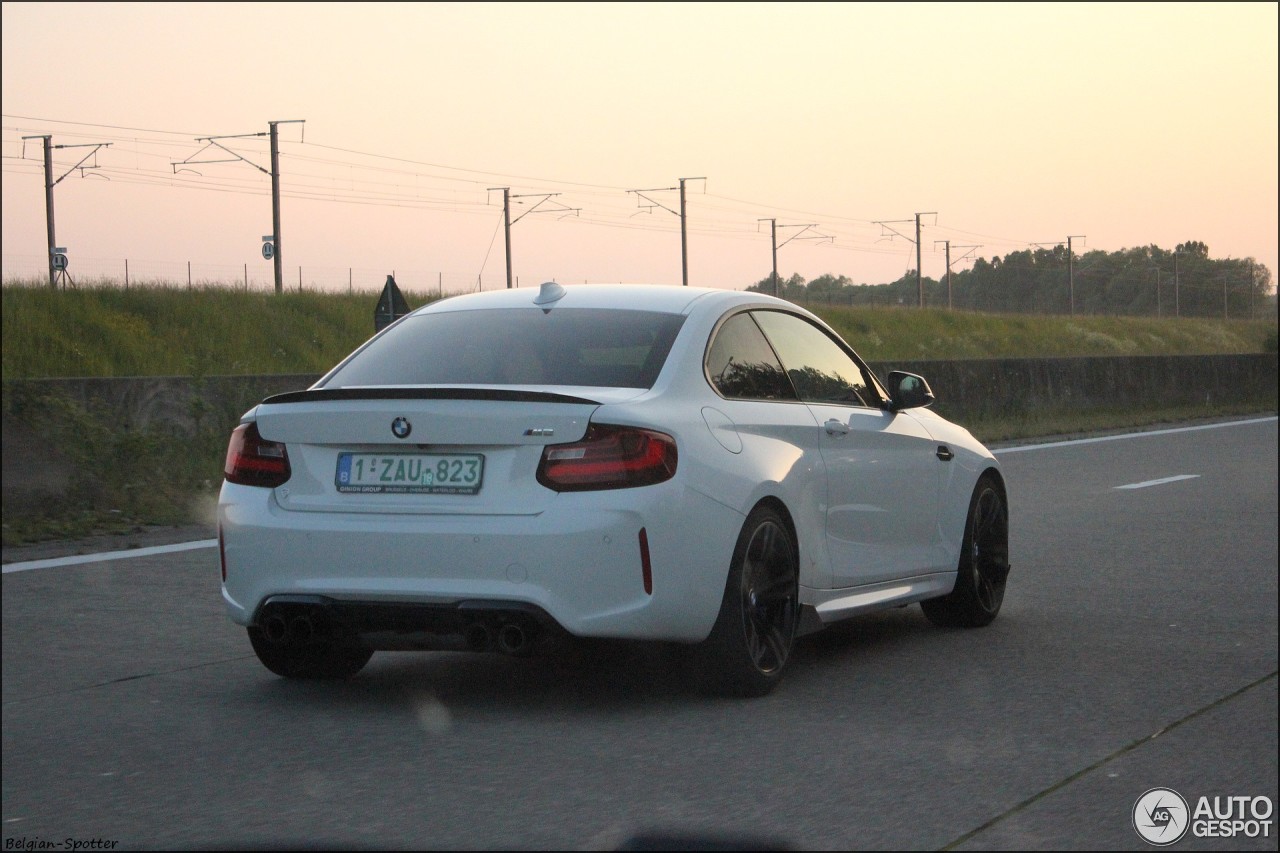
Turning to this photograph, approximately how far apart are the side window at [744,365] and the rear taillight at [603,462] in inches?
28.5

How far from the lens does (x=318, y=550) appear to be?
19.6ft

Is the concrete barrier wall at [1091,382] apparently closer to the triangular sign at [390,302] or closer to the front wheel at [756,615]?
the triangular sign at [390,302]

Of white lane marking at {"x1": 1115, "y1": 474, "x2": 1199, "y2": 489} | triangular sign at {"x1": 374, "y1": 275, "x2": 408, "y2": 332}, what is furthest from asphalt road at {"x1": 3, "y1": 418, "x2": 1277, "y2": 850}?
triangular sign at {"x1": 374, "y1": 275, "x2": 408, "y2": 332}

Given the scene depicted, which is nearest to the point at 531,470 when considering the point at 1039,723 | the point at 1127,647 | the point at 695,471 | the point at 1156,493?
the point at 695,471

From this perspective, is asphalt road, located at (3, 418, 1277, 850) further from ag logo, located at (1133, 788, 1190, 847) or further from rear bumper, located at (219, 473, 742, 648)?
rear bumper, located at (219, 473, 742, 648)

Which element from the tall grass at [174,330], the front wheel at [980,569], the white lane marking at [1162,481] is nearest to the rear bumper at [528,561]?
the front wheel at [980,569]

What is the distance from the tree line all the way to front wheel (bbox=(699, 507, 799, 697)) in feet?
191

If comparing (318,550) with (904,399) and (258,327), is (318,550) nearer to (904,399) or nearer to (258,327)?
(904,399)

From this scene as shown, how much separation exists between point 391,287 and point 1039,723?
47.8 feet

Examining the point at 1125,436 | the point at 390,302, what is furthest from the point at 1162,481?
the point at 1125,436

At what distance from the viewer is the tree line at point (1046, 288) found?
248 feet

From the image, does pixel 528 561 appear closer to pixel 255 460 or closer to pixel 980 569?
pixel 255 460

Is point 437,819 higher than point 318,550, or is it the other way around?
point 318,550

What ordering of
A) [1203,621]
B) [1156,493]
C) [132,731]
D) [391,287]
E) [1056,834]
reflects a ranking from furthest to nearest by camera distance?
[391,287] → [1156,493] → [1203,621] → [132,731] → [1056,834]
